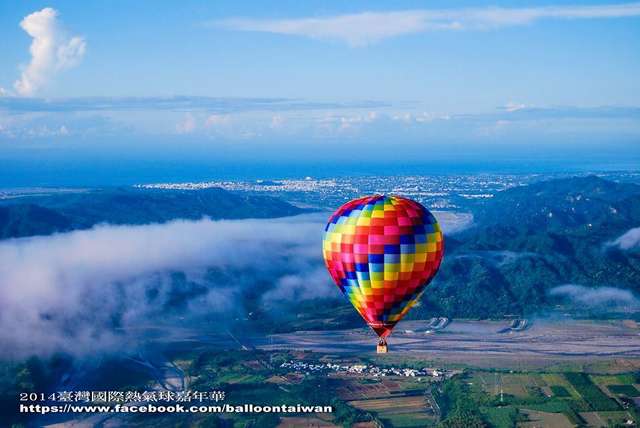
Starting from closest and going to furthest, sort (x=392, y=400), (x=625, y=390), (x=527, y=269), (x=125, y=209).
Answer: (x=392, y=400), (x=625, y=390), (x=527, y=269), (x=125, y=209)

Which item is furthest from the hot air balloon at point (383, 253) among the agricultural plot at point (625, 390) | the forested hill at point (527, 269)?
the forested hill at point (527, 269)

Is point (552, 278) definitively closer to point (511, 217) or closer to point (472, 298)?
point (472, 298)

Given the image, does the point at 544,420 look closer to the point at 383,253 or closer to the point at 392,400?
the point at 392,400

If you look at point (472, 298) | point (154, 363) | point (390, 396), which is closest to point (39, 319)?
point (154, 363)

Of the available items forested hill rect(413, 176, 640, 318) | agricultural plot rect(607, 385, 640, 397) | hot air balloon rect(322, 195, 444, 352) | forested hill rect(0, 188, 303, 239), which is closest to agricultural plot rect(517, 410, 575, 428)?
agricultural plot rect(607, 385, 640, 397)

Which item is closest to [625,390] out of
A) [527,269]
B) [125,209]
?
[527,269]

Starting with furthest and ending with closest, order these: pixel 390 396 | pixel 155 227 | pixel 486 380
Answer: pixel 155 227 < pixel 486 380 < pixel 390 396

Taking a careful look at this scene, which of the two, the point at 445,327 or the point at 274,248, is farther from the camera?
the point at 274,248
